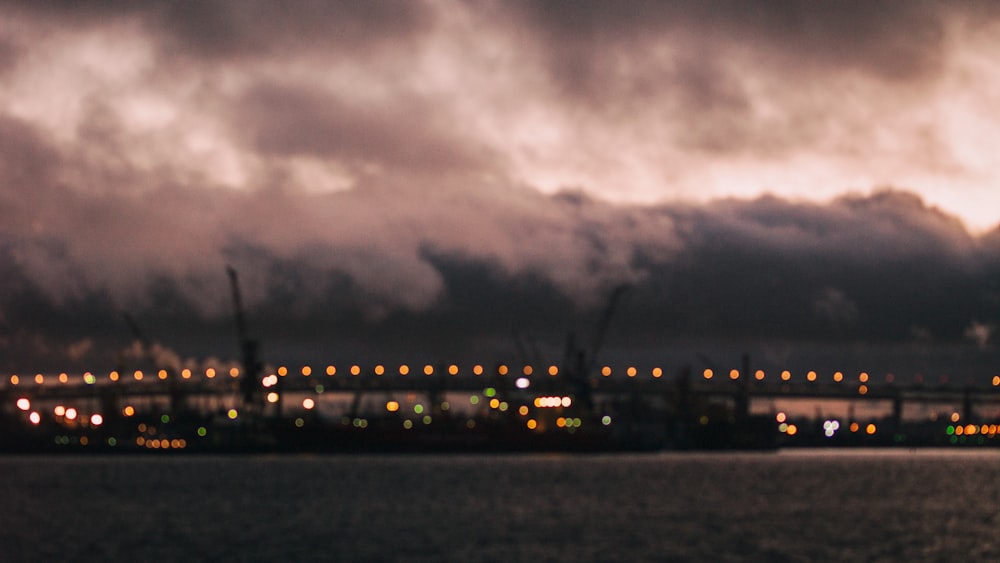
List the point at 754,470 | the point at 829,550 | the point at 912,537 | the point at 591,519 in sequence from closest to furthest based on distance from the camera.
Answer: the point at 829,550 < the point at 912,537 < the point at 591,519 < the point at 754,470

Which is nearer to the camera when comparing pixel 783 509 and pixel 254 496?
pixel 783 509

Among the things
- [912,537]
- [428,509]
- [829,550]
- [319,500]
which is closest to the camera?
[829,550]

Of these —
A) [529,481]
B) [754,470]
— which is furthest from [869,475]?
[529,481]

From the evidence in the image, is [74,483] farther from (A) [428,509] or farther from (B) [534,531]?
(B) [534,531]

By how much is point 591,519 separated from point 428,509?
12.5m

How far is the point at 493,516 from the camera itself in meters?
86.9

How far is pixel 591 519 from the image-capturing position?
8575cm

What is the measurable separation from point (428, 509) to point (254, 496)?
1920 cm

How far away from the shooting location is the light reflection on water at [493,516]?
67812 millimetres

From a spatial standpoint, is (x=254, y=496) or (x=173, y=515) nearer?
(x=173, y=515)

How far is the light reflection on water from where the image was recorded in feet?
222

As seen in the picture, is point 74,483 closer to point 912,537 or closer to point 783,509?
point 783,509

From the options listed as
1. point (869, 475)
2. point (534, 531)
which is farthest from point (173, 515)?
point (869, 475)

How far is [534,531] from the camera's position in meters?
77.2
